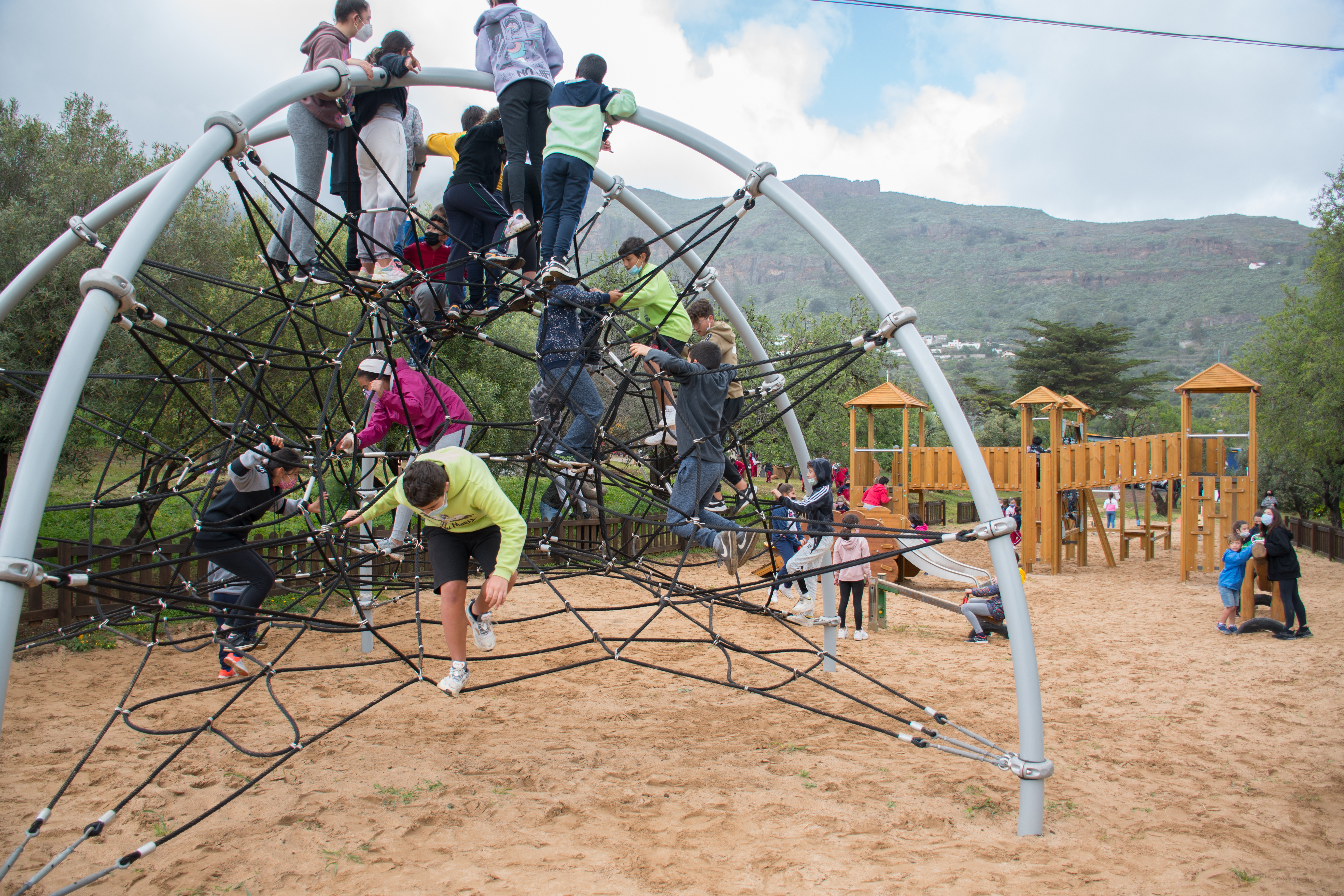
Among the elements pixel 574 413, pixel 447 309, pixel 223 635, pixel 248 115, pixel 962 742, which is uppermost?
pixel 248 115

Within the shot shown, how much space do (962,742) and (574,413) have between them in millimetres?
3075

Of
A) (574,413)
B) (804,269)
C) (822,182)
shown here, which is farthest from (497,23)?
(822,182)

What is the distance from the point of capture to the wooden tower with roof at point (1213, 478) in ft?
37.7

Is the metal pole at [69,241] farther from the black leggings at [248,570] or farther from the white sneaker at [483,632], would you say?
the white sneaker at [483,632]

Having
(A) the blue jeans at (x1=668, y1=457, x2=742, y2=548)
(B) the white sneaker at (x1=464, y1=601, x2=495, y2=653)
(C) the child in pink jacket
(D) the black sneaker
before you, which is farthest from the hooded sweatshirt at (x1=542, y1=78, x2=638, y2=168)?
(C) the child in pink jacket

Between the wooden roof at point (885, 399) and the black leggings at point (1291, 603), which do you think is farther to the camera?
the wooden roof at point (885, 399)

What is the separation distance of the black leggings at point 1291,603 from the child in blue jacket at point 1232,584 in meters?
0.36

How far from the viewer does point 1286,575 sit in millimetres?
7945

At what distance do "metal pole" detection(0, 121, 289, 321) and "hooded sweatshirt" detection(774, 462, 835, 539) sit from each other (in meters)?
4.34

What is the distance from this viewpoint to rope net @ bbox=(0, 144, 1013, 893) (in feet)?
11.8

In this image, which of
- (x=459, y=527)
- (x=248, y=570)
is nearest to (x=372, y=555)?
(x=248, y=570)

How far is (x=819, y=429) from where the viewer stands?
25.9 m

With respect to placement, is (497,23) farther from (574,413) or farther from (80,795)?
(80,795)

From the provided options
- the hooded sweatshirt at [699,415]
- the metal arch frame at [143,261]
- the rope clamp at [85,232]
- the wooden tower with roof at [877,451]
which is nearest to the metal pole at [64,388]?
the metal arch frame at [143,261]
